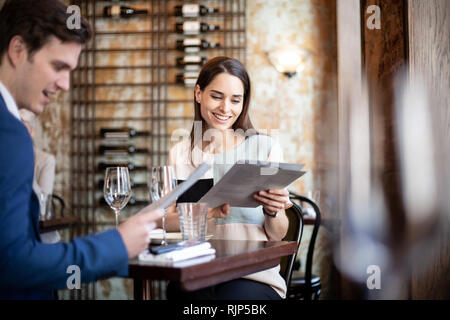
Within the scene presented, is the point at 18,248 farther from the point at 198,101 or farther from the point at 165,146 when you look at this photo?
the point at 165,146

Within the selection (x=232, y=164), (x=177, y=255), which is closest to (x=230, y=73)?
(x=232, y=164)

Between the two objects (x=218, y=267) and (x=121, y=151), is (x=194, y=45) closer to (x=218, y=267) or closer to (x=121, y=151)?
(x=121, y=151)

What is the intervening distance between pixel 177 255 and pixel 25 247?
40 centimetres

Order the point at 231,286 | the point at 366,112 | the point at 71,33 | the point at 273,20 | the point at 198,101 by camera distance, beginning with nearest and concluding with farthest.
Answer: the point at 71,33 < the point at 231,286 < the point at 198,101 < the point at 366,112 < the point at 273,20

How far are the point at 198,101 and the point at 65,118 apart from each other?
3.21m

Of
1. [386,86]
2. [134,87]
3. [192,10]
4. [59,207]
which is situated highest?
[192,10]

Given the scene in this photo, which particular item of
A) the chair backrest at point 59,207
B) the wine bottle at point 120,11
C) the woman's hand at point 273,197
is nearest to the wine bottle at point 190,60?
the wine bottle at point 120,11

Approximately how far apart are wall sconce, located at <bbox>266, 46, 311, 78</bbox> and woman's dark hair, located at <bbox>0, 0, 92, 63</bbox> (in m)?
3.87

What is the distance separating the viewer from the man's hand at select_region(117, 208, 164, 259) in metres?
1.11

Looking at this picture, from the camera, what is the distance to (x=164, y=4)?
201 inches

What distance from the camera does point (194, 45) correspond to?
16.2 feet

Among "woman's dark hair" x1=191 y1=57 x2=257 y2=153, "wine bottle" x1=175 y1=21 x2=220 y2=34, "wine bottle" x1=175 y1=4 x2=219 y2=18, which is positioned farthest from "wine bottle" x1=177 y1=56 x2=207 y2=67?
"woman's dark hair" x1=191 y1=57 x2=257 y2=153

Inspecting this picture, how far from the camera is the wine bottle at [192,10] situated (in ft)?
16.1
